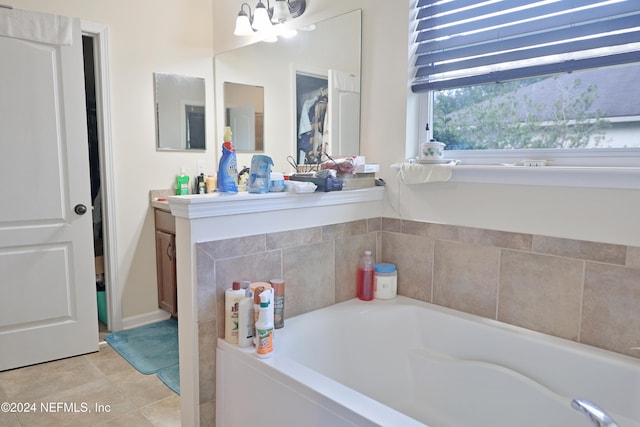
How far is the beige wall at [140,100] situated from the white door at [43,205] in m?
0.31

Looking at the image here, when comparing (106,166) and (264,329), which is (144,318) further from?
(264,329)

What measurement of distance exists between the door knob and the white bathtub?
5.21ft

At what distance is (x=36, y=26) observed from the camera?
2.48 meters

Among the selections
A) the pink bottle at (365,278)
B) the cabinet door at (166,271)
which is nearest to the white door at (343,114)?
the pink bottle at (365,278)

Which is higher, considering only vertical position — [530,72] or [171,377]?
[530,72]

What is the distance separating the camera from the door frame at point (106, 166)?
9.32ft

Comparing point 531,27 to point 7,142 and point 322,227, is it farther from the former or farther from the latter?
point 7,142

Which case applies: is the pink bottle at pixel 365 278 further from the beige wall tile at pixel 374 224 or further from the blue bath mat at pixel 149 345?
the blue bath mat at pixel 149 345

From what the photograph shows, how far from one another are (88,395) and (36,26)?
2.06 metres

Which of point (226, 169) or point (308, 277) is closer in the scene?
point (226, 169)

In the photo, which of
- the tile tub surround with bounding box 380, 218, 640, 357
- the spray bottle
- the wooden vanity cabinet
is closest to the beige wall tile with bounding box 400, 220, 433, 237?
the tile tub surround with bounding box 380, 218, 640, 357

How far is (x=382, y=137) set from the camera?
225 cm

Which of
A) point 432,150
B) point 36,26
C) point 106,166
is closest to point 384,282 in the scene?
point 432,150

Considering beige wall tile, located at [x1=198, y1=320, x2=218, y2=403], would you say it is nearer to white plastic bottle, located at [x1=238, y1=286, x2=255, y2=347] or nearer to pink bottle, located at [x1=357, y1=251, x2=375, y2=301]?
white plastic bottle, located at [x1=238, y1=286, x2=255, y2=347]
